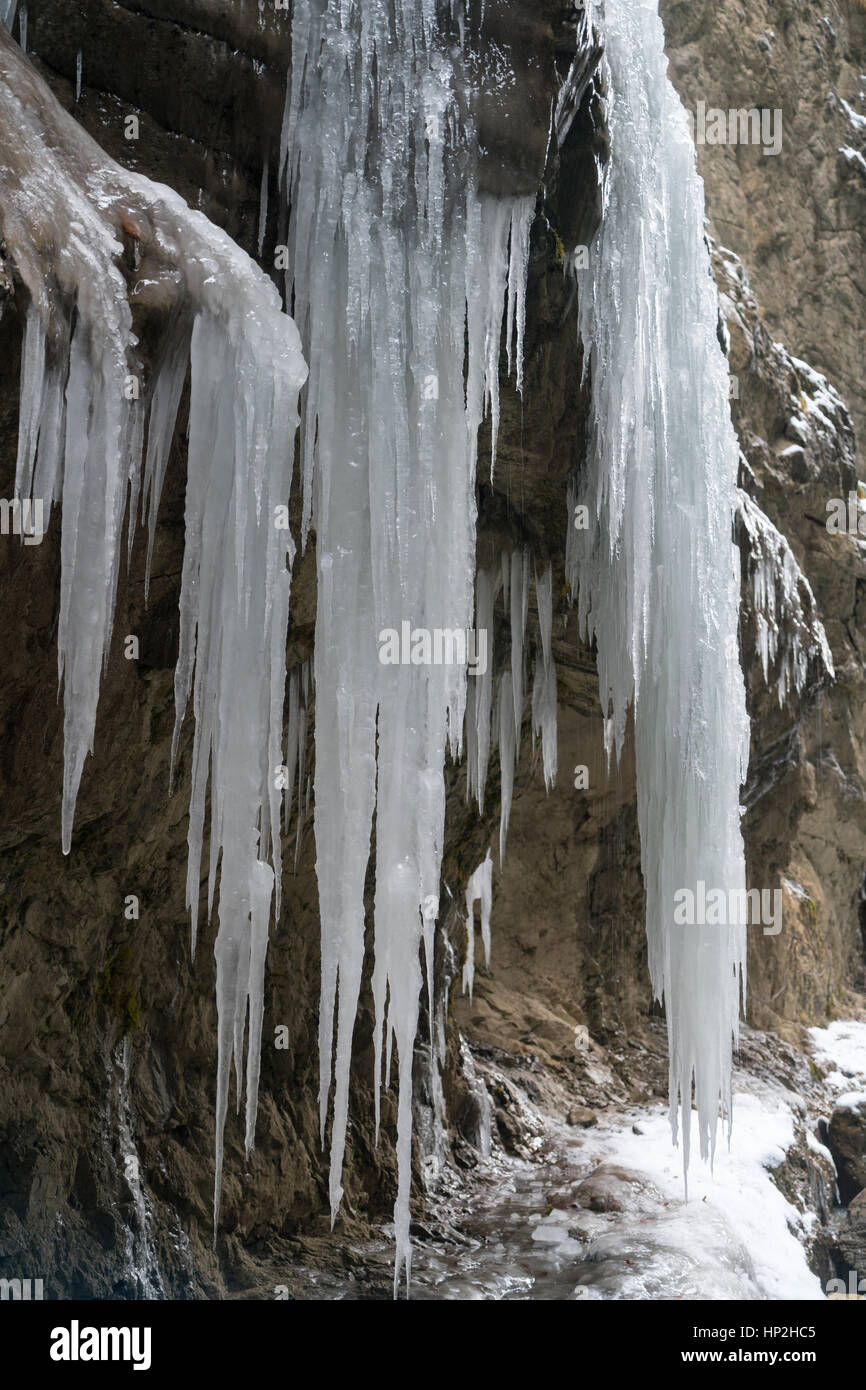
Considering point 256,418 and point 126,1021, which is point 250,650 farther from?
point 126,1021

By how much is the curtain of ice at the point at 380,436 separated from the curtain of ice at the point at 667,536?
0.99m

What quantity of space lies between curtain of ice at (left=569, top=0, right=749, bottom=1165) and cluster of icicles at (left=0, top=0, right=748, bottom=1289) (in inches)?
1.2

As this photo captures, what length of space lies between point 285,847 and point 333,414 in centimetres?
271

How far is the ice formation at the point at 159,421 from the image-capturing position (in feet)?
9.37

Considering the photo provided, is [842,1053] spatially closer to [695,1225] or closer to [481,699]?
[695,1225]

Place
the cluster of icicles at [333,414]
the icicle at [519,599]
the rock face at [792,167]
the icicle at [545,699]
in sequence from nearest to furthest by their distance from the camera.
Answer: the cluster of icicles at [333,414] → the icicle at [519,599] → the icicle at [545,699] → the rock face at [792,167]

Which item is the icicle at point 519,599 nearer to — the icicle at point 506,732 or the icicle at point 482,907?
the icicle at point 506,732

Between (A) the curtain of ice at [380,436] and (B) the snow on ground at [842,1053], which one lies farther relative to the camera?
(B) the snow on ground at [842,1053]

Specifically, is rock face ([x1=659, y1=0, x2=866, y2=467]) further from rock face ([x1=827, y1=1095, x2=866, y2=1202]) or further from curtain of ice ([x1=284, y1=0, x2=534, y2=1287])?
curtain of ice ([x1=284, y1=0, x2=534, y2=1287])

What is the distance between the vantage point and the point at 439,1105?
7.38 metres

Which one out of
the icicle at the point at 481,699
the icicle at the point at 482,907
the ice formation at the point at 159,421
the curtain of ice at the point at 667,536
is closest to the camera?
the ice formation at the point at 159,421

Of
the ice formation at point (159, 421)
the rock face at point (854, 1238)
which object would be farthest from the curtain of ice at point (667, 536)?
the rock face at point (854, 1238)

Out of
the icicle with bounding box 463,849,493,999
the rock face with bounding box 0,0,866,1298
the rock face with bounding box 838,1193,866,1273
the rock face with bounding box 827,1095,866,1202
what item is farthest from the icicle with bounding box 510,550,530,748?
the rock face with bounding box 827,1095,866,1202

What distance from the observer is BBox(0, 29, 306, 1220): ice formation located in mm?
2857
